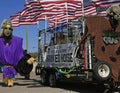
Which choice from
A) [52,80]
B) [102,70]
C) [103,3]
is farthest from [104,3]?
[102,70]

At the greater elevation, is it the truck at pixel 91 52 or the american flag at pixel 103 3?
the american flag at pixel 103 3

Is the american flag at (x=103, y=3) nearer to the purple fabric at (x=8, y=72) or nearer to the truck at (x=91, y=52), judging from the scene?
the truck at (x=91, y=52)

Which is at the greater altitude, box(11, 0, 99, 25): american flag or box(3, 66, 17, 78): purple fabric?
box(11, 0, 99, 25): american flag

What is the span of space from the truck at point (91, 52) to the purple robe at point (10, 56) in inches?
105

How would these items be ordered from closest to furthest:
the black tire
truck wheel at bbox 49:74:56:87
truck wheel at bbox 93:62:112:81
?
truck wheel at bbox 93:62:112:81 < truck wheel at bbox 49:74:56:87 < the black tire

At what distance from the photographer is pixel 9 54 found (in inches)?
763

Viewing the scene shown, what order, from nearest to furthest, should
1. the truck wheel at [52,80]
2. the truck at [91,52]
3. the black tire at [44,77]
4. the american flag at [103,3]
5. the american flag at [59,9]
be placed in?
the truck at [91,52]
the american flag at [103,3]
the truck wheel at [52,80]
the black tire at [44,77]
the american flag at [59,9]

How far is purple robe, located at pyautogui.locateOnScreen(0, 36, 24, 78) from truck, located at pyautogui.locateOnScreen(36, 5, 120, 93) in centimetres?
267

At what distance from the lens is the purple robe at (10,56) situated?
19234 millimetres

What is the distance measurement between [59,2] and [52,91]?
631 centimetres

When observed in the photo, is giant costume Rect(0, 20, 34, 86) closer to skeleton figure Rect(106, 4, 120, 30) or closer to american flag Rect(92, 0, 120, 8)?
american flag Rect(92, 0, 120, 8)

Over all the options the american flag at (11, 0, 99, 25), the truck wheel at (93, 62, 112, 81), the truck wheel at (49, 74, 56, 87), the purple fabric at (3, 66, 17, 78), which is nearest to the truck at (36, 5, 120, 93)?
the truck wheel at (93, 62, 112, 81)

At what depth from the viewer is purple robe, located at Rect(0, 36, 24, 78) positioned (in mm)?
19234

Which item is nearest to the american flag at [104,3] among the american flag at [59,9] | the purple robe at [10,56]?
the american flag at [59,9]
